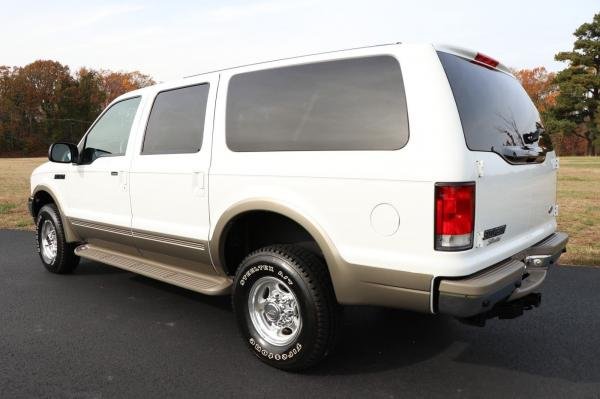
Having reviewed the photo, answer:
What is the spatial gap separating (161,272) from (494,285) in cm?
268

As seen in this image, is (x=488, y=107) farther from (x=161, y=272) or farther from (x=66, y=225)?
(x=66, y=225)

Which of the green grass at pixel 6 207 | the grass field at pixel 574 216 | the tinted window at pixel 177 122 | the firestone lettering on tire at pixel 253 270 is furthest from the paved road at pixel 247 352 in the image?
the green grass at pixel 6 207

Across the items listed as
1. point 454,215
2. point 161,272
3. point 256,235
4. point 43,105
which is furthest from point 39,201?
point 43,105

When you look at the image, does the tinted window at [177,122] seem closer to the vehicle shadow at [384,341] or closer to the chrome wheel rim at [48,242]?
the vehicle shadow at [384,341]

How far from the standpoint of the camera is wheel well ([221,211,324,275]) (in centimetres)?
366

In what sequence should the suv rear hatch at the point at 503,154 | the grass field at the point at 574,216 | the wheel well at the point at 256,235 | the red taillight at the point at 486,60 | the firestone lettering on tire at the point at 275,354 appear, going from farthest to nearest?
the grass field at the point at 574,216, the wheel well at the point at 256,235, the red taillight at the point at 486,60, the firestone lettering on tire at the point at 275,354, the suv rear hatch at the point at 503,154

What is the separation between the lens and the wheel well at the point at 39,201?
5973mm

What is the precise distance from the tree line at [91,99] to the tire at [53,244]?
53.1 m

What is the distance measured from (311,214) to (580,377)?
6.54 feet

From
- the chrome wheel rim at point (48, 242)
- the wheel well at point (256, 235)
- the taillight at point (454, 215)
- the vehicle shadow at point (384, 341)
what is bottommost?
the vehicle shadow at point (384, 341)

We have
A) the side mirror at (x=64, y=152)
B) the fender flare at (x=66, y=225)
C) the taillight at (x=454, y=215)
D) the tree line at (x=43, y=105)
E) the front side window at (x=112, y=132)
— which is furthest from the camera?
the tree line at (x=43, y=105)

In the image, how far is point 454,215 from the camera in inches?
108

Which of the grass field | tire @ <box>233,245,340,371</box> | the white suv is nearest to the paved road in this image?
tire @ <box>233,245,340,371</box>

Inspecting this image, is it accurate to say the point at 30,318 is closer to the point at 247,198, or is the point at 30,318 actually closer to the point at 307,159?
the point at 247,198
